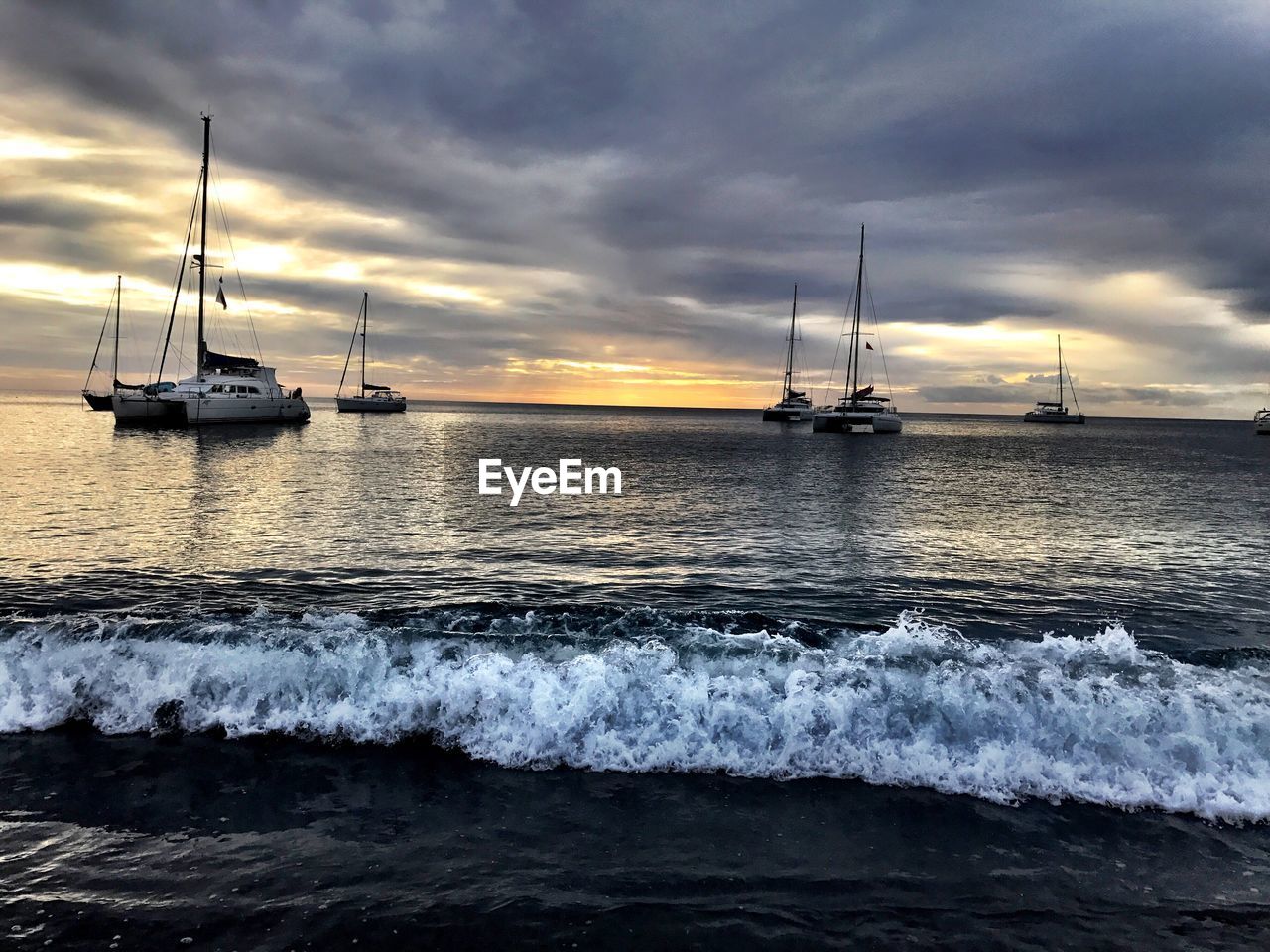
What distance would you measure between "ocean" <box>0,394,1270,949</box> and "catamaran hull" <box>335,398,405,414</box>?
133799 mm

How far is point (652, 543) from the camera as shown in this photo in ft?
70.5

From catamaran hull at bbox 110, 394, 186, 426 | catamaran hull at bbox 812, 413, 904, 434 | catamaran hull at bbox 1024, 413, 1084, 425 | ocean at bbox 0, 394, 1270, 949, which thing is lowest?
ocean at bbox 0, 394, 1270, 949

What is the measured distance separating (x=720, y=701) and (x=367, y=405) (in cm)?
14997

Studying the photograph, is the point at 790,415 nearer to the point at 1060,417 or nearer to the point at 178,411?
the point at 1060,417

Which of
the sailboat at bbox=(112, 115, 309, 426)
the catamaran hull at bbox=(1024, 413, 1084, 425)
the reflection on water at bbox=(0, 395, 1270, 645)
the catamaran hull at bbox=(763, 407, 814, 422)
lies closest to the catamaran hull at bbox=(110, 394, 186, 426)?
the sailboat at bbox=(112, 115, 309, 426)

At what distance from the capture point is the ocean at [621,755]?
5.83m

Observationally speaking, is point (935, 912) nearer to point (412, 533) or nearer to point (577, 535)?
point (577, 535)

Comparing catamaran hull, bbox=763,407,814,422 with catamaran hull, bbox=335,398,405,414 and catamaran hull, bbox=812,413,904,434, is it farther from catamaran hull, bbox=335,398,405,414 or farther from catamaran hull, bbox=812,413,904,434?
catamaran hull, bbox=335,398,405,414

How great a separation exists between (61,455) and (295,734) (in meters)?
45.8

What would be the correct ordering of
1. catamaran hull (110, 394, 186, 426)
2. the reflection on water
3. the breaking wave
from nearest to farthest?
the breaking wave → the reflection on water → catamaran hull (110, 394, 186, 426)

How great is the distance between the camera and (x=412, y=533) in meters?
22.4

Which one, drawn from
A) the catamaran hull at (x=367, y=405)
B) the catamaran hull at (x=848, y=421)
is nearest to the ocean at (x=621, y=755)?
the catamaran hull at (x=848, y=421)

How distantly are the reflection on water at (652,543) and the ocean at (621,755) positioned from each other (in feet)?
0.72

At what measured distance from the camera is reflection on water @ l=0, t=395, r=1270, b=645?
15.1m
